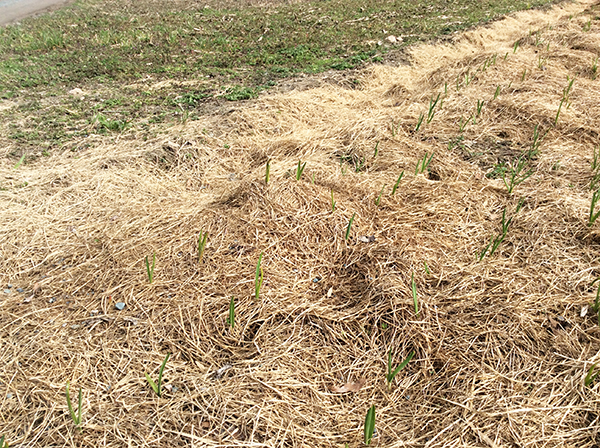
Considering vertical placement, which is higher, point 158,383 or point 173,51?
point 173,51

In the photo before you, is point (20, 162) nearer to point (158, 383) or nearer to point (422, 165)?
point (158, 383)

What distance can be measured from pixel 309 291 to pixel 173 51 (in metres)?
5.86

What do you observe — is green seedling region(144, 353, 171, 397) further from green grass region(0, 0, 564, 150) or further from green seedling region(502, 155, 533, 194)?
green grass region(0, 0, 564, 150)

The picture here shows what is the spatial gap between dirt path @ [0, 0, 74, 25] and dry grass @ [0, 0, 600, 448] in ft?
27.7

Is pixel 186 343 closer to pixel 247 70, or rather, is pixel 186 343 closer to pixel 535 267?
pixel 535 267

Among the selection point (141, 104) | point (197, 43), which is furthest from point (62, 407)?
point (197, 43)

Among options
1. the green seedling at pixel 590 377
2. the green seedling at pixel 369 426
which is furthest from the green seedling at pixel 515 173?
the green seedling at pixel 369 426

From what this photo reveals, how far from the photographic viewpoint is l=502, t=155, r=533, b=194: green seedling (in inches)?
114

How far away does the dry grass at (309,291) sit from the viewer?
1756mm

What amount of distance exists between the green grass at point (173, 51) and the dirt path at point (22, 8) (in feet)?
2.81

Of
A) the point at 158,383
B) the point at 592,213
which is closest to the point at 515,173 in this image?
the point at 592,213

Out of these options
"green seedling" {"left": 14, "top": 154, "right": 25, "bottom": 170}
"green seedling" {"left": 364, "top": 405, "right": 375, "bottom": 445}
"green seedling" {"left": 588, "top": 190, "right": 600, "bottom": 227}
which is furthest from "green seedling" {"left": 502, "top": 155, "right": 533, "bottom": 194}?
"green seedling" {"left": 14, "top": 154, "right": 25, "bottom": 170}

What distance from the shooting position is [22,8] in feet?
34.3

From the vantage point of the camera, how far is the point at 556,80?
4.37 metres
